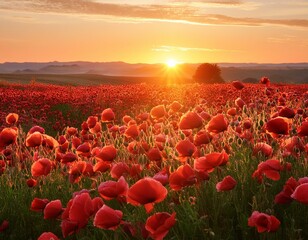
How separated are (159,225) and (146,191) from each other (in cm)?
18

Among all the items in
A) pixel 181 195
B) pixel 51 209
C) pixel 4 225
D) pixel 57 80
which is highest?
pixel 51 209

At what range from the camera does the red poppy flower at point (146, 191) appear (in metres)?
2.06

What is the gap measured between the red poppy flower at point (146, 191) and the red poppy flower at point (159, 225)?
0.07 metres

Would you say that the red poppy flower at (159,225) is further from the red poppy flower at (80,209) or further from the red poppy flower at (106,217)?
the red poppy flower at (80,209)

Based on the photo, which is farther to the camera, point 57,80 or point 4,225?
point 57,80

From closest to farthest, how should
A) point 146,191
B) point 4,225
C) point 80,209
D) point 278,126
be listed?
point 146,191, point 80,209, point 278,126, point 4,225

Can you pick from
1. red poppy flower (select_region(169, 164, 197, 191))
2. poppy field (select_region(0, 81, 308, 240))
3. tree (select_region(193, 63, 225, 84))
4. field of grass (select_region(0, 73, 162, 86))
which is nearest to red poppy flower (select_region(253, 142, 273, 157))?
poppy field (select_region(0, 81, 308, 240))

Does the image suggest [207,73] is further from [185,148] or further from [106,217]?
[106,217]

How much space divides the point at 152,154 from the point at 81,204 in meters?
1.33

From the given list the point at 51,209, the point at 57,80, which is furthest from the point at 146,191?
the point at 57,80

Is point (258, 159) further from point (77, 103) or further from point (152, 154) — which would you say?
point (77, 103)

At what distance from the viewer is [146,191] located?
2086 mm

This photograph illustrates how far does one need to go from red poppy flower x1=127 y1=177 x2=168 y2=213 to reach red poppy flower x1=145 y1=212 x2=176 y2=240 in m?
0.07

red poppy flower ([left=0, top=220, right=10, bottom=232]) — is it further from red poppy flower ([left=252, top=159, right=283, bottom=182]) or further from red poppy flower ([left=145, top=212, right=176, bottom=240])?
red poppy flower ([left=252, top=159, right=283, bottom=182])
